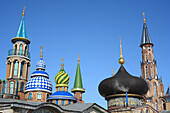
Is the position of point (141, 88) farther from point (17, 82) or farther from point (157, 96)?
point (157, 96)

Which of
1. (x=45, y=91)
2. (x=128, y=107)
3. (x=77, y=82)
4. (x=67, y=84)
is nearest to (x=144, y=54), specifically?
(x=77, y=82)

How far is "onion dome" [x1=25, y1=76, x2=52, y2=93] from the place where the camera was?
27953 millimetres

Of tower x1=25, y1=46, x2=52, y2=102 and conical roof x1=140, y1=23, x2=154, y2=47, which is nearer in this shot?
tower x1=25, y1=46, x2=52, y2=102

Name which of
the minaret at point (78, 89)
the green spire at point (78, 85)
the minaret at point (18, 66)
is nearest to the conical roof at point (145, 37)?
the green spire at point (78, 85)

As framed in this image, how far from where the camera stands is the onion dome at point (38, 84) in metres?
28.0

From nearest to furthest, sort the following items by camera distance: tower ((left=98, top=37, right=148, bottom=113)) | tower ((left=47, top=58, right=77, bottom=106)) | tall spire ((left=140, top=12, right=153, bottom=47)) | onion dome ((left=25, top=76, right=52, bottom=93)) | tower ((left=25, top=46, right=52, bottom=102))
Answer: tower ((left=98, top=37, right=148, bottom=113)) → tower ((left=47, top=58, right=77, bottom=106)) → tower ((left=25, top=46, right=52, bottom=102)) → onion dome ((left=25, top=76, right=52, bottom=93)) → tall spire ((left=140, top=12, right=153, bottom=47))

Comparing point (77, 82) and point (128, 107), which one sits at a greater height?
point (77, 82)

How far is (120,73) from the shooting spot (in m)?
24.5

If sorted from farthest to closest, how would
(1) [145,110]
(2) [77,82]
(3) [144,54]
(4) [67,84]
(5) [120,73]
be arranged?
(3) [144,54] → (2) [77,82] → (4) [67,84] → (5) [120,73] → (1) [145,110]

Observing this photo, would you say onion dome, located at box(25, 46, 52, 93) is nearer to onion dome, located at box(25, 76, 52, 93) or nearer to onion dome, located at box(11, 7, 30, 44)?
onion dome, located at box(25, 76, 52, 93)

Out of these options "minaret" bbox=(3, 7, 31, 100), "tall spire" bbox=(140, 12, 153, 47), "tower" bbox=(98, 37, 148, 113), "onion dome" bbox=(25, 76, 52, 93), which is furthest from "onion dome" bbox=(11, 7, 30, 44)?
"tall spire" bbox=(140, 12, 153, 47)

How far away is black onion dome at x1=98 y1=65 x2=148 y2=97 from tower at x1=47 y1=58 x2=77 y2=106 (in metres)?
3.94

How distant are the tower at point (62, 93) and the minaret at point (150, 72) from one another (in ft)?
59.5

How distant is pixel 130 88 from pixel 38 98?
1016cm
